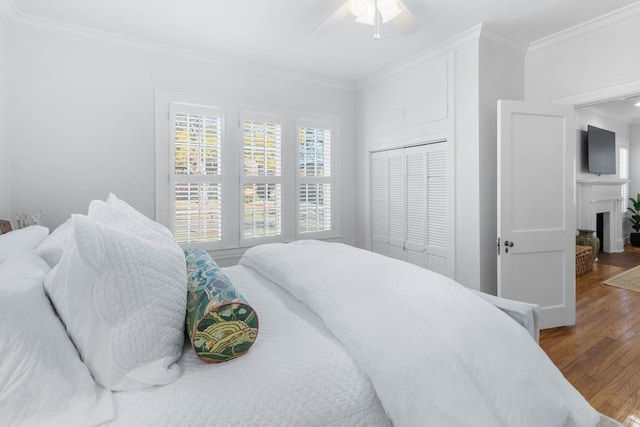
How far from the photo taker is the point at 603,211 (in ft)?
18.9

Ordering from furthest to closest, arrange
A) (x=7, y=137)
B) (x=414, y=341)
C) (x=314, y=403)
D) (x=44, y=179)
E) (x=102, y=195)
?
(x=102, y=195), (x=44, y=179), (x=7, y=137), (x=414, y=341), (x=314, y=403)

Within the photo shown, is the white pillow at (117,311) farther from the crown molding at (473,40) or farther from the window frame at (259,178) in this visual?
the crown molding at (473,40)

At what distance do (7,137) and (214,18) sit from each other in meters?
1.80

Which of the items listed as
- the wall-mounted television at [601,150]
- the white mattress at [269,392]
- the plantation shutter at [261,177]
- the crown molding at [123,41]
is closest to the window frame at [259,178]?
the plantation shutter at [261,177]

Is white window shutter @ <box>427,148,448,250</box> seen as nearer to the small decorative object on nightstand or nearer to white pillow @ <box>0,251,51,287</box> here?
white pillow @ <box>0,251,51,287</box>

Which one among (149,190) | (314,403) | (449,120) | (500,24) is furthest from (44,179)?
(500,24)

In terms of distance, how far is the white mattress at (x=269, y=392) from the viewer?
80 cm

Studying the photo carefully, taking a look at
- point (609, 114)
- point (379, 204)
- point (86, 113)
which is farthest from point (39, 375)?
point (609, 114)

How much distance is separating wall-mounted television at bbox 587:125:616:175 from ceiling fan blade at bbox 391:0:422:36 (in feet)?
16.0

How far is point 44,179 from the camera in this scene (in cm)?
264

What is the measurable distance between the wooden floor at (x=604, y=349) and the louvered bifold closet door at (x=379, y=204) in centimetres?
178

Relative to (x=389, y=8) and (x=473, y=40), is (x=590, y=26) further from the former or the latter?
(x=389, y=8)

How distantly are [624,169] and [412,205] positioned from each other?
5.93 metres

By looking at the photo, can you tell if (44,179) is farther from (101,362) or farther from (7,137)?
(101,362)
